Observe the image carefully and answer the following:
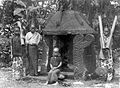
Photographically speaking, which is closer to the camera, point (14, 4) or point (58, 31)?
point (58, 31)

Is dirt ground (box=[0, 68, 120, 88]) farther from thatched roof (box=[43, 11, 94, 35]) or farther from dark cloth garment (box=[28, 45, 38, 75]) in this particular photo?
thatched roof (box=[43, 11, 94, 35])

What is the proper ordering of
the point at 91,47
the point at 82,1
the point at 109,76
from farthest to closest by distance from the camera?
the point at 82,1 < the point at 91,47 < the point at 109,76

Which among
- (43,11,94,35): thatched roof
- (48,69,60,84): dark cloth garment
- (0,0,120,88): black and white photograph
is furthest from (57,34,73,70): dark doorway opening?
(48,69,60,84): dark cloth garment

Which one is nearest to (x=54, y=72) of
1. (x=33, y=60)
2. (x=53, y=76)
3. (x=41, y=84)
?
(x=53, y=76)

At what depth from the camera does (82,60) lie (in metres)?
9.49

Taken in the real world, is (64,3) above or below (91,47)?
above

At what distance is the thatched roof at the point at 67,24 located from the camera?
969 cm

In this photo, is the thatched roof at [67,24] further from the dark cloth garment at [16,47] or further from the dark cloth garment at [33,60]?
the dark cloth garment at [16,47]

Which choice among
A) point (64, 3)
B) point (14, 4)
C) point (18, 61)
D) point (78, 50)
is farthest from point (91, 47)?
point (14, 4)

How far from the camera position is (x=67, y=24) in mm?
9961

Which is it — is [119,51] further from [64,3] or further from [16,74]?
[16,74]

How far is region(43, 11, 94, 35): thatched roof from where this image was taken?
9.69 meters

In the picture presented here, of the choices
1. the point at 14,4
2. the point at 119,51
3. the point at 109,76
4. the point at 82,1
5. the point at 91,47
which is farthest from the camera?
the point at 119,51

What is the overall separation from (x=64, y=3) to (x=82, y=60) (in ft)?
7.23
